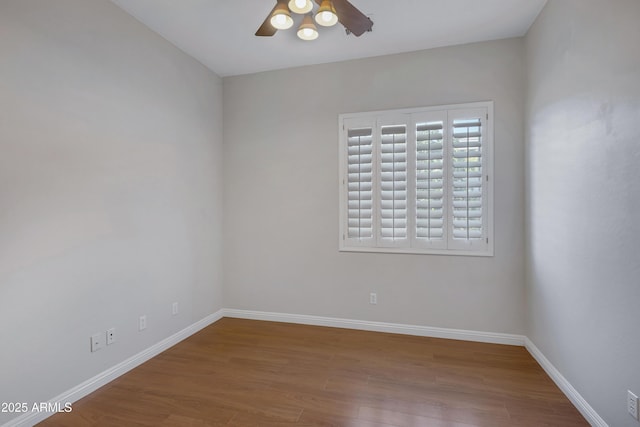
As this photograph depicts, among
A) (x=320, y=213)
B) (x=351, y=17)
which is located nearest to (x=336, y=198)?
(x=320, y=213)

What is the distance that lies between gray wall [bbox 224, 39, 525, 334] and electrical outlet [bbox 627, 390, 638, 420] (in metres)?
1.41

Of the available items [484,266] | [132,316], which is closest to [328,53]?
[484,266]

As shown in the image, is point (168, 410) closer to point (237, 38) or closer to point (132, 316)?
point (132, 316)

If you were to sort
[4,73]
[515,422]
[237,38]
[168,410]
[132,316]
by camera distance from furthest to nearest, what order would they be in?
[237,38] < [132,316] < [168,410] < [515,422] < [4,73]

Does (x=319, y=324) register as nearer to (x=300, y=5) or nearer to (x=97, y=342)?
(x=97, y=342)

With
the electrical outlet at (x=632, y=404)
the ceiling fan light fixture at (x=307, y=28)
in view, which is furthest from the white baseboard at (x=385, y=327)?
the ceiling fan light fixture at (x=307, y=28)

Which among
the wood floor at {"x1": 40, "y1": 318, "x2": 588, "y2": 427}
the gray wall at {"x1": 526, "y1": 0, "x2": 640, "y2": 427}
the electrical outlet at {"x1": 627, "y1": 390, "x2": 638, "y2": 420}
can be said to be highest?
the gray wall at {"x1": 526, "y1": 0, "x2": 640, "y2": 427}

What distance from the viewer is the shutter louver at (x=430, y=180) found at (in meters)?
3.05

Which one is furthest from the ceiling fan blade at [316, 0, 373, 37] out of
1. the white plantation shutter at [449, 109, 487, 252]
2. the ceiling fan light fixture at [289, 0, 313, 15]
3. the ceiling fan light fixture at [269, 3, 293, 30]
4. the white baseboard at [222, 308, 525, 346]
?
the white baseboard at [222, 308, 525, 346]

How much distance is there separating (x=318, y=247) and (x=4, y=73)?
106 inches

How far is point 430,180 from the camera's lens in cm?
306

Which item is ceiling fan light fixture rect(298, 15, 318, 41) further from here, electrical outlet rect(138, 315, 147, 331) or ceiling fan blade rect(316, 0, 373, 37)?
electrical outlet rect(138, 315, 147, 331)

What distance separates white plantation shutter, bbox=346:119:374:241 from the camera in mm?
3266

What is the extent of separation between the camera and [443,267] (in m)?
3.08
